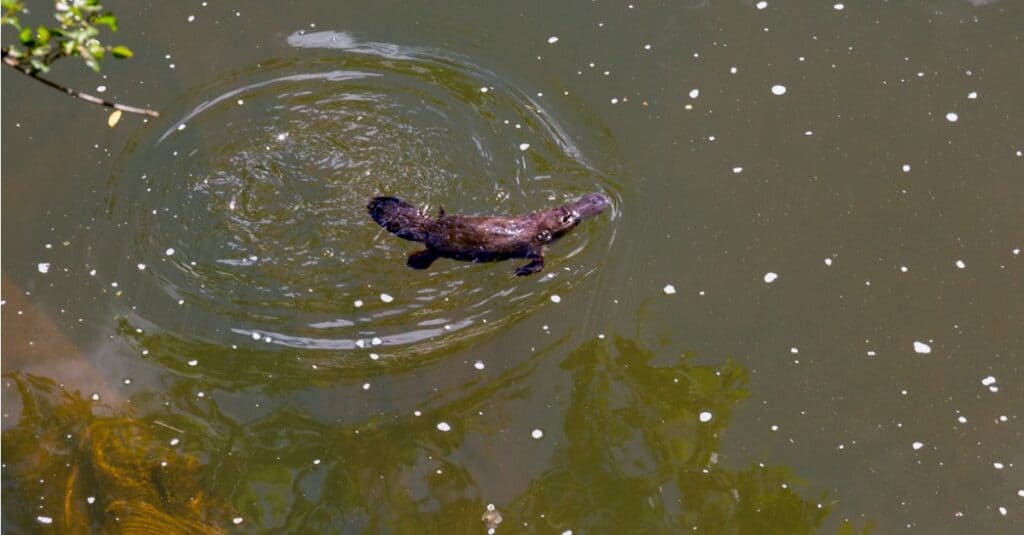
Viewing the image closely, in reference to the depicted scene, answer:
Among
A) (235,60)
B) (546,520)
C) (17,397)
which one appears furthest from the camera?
(235,60)

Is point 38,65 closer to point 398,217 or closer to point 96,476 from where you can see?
point 398,217

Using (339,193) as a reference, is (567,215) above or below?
below

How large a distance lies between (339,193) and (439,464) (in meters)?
2.24

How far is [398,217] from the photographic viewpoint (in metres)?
6.85

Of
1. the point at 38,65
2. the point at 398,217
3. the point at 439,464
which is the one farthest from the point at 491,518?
the point at 38,65

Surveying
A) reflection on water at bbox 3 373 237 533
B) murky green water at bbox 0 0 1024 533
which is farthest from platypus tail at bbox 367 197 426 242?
reflection on water at bbox 3 373 237 533

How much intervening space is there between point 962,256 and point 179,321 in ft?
19.0

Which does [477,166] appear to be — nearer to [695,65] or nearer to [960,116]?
[695,65]

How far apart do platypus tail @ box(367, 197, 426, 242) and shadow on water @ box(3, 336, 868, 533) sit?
1.17 m

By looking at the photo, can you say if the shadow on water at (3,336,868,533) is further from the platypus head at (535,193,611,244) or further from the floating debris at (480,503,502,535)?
the platypus head at (535,193,611,244)

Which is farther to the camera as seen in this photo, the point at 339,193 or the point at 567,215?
the point at 339,193

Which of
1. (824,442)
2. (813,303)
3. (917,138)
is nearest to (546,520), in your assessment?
(824,442)

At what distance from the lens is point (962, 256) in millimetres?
6820

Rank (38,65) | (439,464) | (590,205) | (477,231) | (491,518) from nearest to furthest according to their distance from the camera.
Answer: (38,65) < (491,518) < (439,464) < (477,231) < (590,205)
